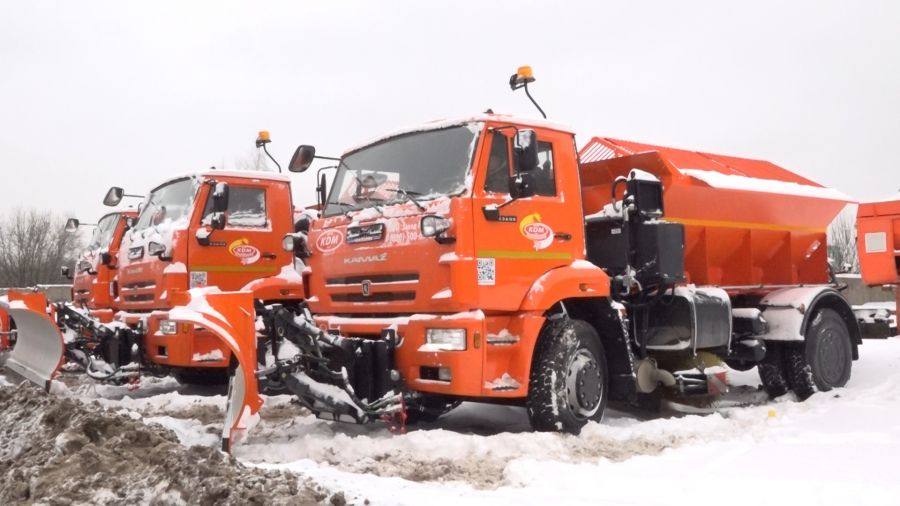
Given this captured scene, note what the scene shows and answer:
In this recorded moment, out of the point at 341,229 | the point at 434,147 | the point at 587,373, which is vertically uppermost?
the point at 434,147

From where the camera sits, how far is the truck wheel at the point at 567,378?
6.11m

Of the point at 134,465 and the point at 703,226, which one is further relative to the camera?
the point at 703,226

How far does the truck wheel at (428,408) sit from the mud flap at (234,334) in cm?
141

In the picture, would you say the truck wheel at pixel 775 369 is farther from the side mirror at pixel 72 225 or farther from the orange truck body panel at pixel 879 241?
the side mirror at pixel 72 225

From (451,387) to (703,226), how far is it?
12.9 feet

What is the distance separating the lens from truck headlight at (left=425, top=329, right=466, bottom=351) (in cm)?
574

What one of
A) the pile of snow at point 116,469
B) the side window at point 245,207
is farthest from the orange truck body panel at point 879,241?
the pile of snow at point 116,469

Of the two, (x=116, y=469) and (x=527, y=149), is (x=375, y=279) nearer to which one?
(x=527, y=149)

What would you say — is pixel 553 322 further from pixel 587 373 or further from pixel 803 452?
pixel 803 452

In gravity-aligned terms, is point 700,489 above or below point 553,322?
below

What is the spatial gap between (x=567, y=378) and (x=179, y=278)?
5.02 m

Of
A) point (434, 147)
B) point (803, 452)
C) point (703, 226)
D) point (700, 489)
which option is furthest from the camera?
point (703, 226)

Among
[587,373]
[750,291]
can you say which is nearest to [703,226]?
[750,291]

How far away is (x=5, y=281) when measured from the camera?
50.5 metres
